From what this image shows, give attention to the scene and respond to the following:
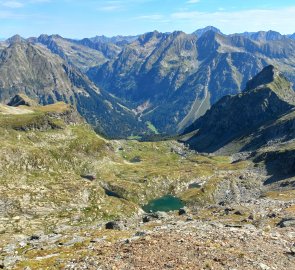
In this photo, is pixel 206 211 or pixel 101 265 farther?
pixel 206 211

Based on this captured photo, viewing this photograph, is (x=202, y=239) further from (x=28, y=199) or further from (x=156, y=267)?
(x=28, y=199)

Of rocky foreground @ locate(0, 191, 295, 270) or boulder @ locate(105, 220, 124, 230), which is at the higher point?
rocky foreground @ locate(0, 191, 295, 270)

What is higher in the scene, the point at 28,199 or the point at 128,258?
the point at 128,258

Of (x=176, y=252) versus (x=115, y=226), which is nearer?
(x=176, y=252)

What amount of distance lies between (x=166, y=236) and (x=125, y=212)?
135951 millimetres

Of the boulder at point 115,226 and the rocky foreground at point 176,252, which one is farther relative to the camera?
the boulder at point 115,226

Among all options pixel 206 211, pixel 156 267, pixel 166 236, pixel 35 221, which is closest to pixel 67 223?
pixel 35 221

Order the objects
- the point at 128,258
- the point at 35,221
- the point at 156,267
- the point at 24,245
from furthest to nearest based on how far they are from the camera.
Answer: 1. the point at 35,221
2. the point at 24,245
3. the point at 128,258
4. the point at 156,267

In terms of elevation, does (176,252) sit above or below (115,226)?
above

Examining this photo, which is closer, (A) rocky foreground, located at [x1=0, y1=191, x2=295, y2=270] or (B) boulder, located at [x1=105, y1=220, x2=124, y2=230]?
(A) rocky foreground, located at [x1=0, y1=191, x2=295, y2=270]

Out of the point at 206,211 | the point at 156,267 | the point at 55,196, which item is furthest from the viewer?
the point at 55,196

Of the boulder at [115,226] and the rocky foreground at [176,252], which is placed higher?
the rocky foreground at [176,252]

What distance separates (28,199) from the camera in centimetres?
16875

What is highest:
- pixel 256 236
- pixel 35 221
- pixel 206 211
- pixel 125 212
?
pixel 256 236
